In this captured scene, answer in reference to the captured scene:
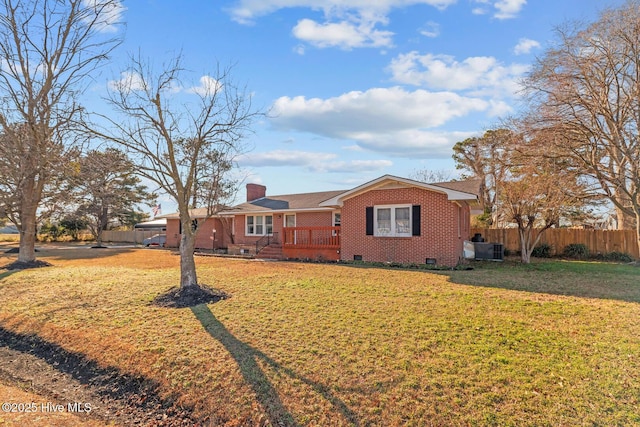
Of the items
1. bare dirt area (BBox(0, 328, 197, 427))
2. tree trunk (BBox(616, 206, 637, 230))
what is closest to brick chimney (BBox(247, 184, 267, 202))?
bare dirt area (BBox(0, 328, 197, 427))

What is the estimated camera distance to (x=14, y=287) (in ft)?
33.2

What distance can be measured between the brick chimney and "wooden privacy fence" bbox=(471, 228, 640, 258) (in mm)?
15647

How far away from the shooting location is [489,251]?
1647 cm

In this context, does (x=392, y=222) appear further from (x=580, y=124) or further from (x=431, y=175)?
(x=431, y=175)

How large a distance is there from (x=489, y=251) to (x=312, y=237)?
8290mm

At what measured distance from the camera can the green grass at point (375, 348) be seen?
3609 millimetres

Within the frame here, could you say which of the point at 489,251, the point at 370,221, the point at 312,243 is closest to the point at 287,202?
the point at 312,243

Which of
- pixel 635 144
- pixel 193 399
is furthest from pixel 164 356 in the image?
pixel 635 144

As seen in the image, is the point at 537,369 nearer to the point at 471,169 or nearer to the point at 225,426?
the point at 225,426

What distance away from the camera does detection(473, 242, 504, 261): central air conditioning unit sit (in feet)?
53.2

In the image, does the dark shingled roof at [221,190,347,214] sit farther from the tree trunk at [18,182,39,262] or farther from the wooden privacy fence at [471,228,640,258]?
the wooden privacy fence at [471,228,640,258]

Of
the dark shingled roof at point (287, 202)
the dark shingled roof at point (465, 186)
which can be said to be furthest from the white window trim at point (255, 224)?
the dark shingled roof at point (465, 186)

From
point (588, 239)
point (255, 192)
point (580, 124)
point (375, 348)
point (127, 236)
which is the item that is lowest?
point (375, 348)

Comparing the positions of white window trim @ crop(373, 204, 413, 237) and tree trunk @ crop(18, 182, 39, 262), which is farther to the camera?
tree trunk @ crop(18, 182, 39, 262)
